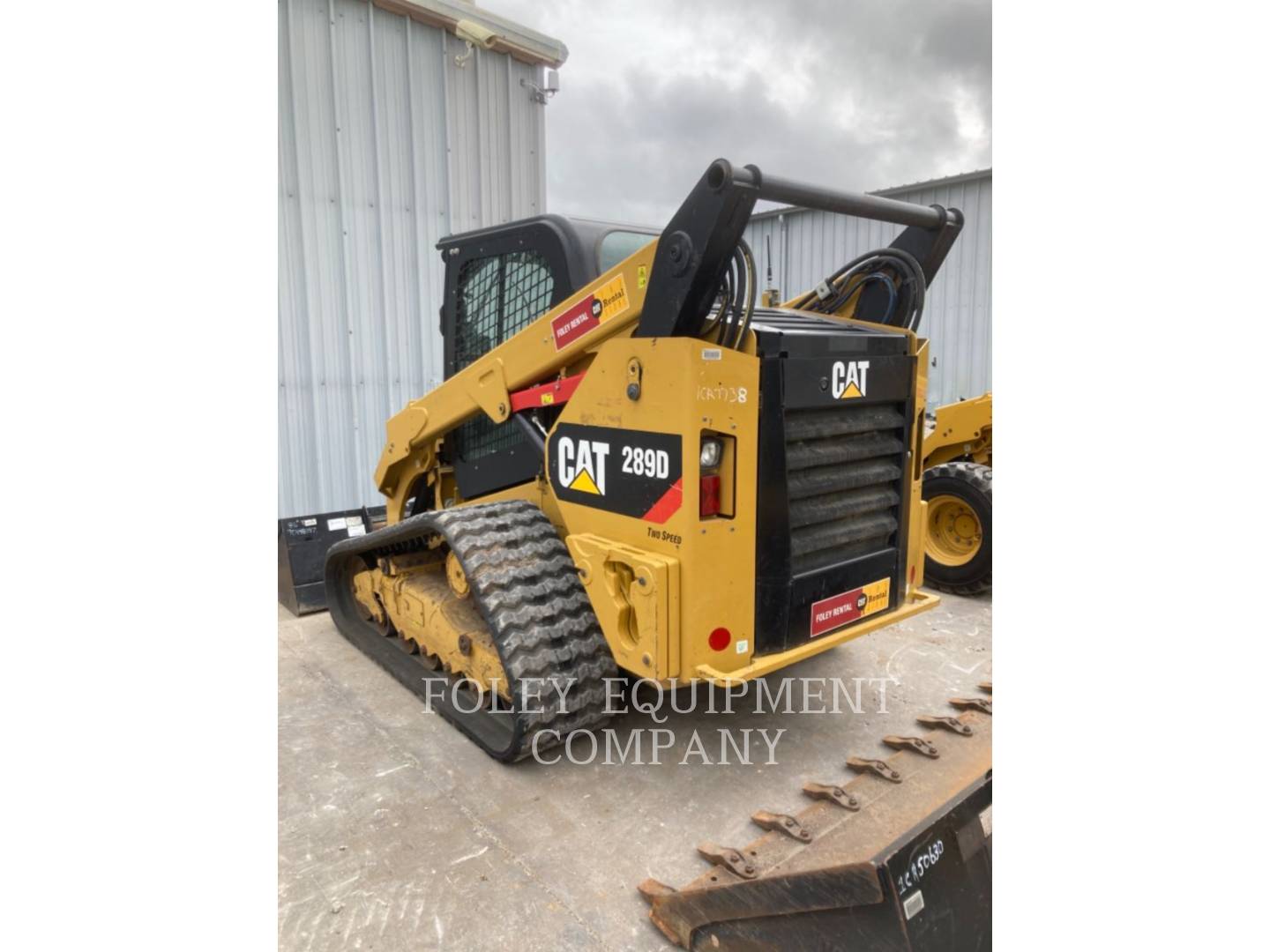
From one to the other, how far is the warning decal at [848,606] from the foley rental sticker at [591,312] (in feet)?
4.71

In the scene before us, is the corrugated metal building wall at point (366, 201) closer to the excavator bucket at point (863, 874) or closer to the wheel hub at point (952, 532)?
the wheel hub at point (952, 532)

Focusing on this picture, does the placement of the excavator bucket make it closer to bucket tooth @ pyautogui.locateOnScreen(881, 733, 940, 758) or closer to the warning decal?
bucket tooth @ pyautogui.locateOnScreen(881, 733, 940, 758)

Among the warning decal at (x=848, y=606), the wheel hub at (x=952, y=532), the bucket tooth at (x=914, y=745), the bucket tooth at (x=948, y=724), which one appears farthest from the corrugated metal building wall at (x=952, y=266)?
the bucket tooth at (x=914, y=745)

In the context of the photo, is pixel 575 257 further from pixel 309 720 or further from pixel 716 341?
pixel 309 720

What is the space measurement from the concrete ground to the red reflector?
3.84 feet

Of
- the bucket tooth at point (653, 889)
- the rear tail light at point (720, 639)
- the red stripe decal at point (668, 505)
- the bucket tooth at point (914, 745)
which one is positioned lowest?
the bucket tooth at point (653, 889)

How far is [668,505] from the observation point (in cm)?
283

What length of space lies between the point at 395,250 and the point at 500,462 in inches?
A: 163

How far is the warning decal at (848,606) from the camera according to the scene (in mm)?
3141

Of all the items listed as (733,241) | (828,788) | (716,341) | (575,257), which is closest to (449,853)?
(828,788)

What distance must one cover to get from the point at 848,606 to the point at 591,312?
164 centimetres

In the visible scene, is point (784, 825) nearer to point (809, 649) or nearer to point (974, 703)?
point (809, 649)

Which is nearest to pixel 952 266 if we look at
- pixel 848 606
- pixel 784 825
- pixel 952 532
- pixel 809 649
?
pixel 952 532

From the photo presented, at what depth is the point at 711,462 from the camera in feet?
9.21
